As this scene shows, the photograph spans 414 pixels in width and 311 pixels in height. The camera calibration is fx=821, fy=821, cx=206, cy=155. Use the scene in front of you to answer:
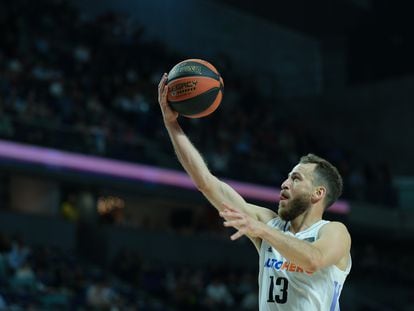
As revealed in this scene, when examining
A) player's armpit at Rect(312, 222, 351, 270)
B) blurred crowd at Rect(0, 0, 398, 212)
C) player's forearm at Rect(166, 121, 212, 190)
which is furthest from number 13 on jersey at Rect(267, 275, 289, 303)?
blurred crowd at Rect(0, 0, 398, 212)

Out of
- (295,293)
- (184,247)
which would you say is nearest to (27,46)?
(184,247)

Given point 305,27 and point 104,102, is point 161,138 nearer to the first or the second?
point 104,102

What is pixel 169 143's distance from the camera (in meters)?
20.3

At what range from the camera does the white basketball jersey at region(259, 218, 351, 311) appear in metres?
4.91

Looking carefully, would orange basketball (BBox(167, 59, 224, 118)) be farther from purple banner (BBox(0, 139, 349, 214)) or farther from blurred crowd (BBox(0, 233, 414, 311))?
purple banner (BBox(0, 139, 349, 214))

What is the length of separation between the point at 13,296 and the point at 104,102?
8349 millimetres

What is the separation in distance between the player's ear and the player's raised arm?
44 centimetres

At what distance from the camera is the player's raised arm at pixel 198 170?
17.5 ft

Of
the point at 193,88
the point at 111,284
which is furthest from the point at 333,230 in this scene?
the point at 111,284

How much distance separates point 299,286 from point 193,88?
149cm

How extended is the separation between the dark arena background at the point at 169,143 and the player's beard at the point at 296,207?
347 inches

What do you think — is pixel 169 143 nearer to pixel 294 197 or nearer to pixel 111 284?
pixel 111 284

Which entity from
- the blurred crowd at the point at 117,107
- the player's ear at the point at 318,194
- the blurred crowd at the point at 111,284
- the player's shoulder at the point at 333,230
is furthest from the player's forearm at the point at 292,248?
the blurred crowd at the point at 117,107

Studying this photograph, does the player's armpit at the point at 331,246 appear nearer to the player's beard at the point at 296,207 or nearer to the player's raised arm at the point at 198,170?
the player's beard at the point at 296,207
